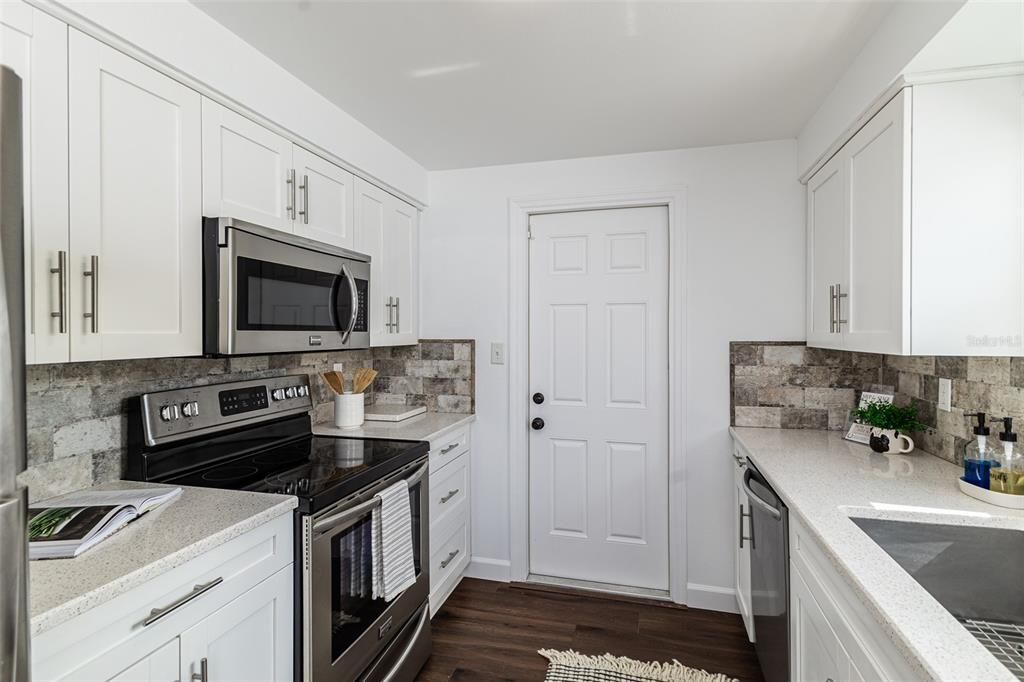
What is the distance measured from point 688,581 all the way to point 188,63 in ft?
9.87

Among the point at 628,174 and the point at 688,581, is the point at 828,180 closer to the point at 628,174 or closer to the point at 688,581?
the point at 628,174

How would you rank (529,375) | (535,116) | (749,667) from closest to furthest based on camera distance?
(749,667) < (535,116) < (529,375)

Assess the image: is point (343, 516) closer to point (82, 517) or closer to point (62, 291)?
point (82, 517)

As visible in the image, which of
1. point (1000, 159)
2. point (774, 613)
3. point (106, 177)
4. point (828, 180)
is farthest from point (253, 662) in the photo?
point (828, 180)

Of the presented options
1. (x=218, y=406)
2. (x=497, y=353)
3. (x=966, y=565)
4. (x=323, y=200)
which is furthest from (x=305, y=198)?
(x=966, y=565)

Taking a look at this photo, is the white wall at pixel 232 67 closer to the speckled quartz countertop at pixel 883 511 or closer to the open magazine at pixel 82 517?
the open magazine at pixel 82 517

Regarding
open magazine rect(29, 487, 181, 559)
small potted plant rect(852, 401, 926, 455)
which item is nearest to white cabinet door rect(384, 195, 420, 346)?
open magazine rect(29, 487, 181, 559)

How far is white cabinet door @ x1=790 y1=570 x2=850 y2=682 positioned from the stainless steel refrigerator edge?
4.65 ft

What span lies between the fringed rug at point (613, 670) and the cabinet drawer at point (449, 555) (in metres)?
0.61

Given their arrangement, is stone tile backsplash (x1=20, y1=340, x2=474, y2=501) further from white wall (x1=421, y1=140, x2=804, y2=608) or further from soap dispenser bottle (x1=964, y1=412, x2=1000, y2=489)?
soap dispenser bottle (x1=964, y1=412, x2=1000, y2=489)

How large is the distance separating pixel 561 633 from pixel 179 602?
5.92 feet

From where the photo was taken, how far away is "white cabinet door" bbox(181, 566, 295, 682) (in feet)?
3.88

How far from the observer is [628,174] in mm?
2799

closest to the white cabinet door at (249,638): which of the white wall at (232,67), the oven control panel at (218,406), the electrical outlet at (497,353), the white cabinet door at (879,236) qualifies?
the oven control panel at (218,406)
